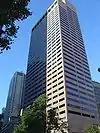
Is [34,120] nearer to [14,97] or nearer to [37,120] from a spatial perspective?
[37,120]

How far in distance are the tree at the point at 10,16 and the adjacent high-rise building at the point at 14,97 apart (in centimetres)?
15096

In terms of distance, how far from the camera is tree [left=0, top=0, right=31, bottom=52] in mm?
12658

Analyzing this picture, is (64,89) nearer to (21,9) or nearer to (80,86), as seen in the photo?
(80,86)

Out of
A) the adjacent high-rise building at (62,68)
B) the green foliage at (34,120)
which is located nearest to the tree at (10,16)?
the green foliage at (34,120)

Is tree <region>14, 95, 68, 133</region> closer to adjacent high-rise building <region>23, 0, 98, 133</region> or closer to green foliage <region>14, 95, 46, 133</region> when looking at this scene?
green foliage <region>14, 95, 46, 133</region>

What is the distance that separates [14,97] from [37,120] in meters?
141

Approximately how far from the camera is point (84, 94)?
108 m

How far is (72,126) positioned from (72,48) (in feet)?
190

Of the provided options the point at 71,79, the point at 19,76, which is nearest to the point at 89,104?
the point at 71,79

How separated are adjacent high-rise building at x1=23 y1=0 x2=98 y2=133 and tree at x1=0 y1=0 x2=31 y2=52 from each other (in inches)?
3052

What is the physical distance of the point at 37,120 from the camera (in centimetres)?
3497

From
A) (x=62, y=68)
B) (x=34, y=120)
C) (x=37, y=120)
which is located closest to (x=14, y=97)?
(x=62, y=68)

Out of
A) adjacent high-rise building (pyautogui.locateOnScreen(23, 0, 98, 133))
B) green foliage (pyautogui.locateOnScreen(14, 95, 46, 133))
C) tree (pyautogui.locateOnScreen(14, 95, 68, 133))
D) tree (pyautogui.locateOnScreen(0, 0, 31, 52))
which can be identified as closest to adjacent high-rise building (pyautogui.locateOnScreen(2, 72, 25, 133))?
adjacent high-rise building (pyautogui.locateOnScreen(23, 0, 98, 133))

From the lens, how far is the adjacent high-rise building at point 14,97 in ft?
536
